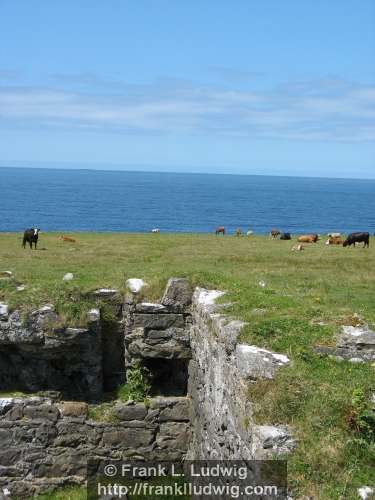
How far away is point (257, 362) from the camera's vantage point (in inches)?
425

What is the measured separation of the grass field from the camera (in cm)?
857

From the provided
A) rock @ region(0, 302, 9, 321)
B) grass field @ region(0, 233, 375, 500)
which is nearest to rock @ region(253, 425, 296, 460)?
grass field @ region(0, 233, 375, 500)

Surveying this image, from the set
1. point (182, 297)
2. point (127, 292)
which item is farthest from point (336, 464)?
point (127, 292)

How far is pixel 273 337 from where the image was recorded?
39.7 ft

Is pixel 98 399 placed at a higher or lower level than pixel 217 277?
lower

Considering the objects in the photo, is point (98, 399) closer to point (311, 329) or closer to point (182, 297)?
point (182, 297)

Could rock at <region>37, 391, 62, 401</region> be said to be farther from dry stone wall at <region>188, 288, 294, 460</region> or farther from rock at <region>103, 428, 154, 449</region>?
dry stone wall at <region>188, 288, 294, 460</region>

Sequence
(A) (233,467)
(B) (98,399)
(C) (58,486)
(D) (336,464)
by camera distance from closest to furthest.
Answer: (D) (336,464) < (A) (233,467) < (C) (58,486) < (B) (98,399)

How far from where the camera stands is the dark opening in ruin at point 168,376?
17.3 m

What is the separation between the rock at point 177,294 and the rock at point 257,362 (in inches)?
208

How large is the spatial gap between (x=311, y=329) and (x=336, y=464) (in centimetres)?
435

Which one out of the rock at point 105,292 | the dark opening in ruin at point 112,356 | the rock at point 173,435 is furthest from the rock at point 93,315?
the rock at point 173,435

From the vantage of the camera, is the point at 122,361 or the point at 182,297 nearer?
the point at 182,297

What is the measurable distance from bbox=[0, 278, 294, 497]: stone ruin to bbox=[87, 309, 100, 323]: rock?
31 mm
